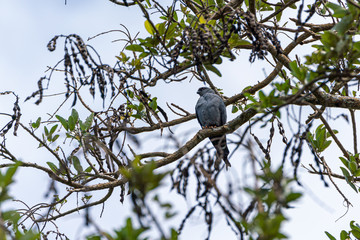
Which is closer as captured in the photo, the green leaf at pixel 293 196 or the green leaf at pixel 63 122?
the green leaf at pixel 293 196

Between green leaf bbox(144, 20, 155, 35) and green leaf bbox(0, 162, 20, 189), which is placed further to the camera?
green leaf bbox(144, 20, 155, 35)

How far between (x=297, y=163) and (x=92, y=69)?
129cm

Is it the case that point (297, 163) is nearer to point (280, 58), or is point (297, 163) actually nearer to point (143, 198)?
point (143, 198)

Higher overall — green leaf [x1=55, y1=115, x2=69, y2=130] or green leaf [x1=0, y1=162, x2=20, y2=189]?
green leaf [x1=55, y1=115, x2=69, y2=130]

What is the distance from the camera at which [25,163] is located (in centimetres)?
407

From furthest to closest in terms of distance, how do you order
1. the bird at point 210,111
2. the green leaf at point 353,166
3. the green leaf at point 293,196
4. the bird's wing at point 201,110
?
the bird's wing at point 201,110 → the bird at point 210,111 → the green leaf at point 353,166 → the green leaf at point 293,196

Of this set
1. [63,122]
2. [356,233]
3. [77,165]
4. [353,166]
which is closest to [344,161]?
[353,166]

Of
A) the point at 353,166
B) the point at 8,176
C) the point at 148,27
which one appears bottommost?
the point at 8,176

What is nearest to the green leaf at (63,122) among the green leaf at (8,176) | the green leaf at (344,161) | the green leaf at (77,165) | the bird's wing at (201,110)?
the green leaf at (77,165)

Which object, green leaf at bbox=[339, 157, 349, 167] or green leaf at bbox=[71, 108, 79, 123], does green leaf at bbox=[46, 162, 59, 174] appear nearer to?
green leaf at bbox=[71, 108, 79, 123]

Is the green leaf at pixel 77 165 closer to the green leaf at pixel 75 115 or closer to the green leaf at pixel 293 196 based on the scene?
the green leaf at pixel 75 115

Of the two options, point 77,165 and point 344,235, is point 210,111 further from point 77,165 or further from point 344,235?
point 77,165

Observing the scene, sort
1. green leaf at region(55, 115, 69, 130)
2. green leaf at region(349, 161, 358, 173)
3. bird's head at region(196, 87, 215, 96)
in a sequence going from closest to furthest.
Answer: green leaf at region(55, 115, 69, 130)
green leaf at region(349, 161, 358, 173)
bird's head at region(196, 87, 215, 96)

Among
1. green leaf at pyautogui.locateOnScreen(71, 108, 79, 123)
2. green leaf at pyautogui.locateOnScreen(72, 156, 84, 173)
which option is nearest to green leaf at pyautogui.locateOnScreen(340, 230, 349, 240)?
green leaf at pyautogui.locateOnScreen(72, 156, 84, 173)
